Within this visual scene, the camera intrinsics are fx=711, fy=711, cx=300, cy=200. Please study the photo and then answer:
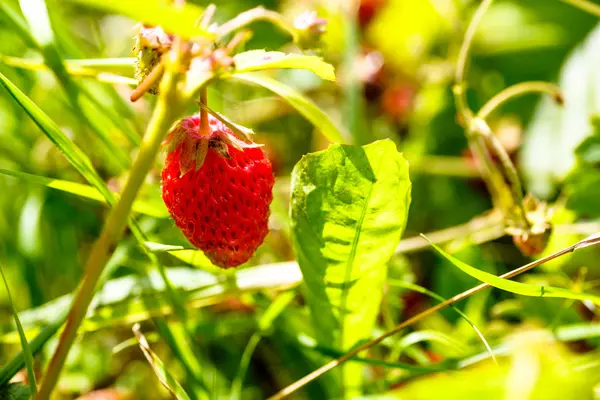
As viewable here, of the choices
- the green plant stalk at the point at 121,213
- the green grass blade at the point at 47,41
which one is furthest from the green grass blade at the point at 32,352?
the green grass blade at the point at 47,41

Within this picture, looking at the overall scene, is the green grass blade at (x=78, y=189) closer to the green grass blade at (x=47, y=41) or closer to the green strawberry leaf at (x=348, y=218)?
the green grass blade at (x=47, y=41)

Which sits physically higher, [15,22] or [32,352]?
[15,22]

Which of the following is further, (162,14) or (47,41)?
(47,41)

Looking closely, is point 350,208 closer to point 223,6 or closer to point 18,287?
point 18,287

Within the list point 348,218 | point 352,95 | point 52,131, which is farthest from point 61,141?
point 352,95

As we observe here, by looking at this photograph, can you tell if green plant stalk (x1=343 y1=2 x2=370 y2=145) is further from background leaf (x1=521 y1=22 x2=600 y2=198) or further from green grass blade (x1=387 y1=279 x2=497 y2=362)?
green grass blade (x1=387 y1=279 x2=497 y2=362)

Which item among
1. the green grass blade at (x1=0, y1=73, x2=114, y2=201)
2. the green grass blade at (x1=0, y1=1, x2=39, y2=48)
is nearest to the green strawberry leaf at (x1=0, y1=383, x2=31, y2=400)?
the green grass blade at (x1=0, y1=73, x2=114, y2=201)

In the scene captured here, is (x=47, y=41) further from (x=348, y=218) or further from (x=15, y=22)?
(x=348, y=218)
